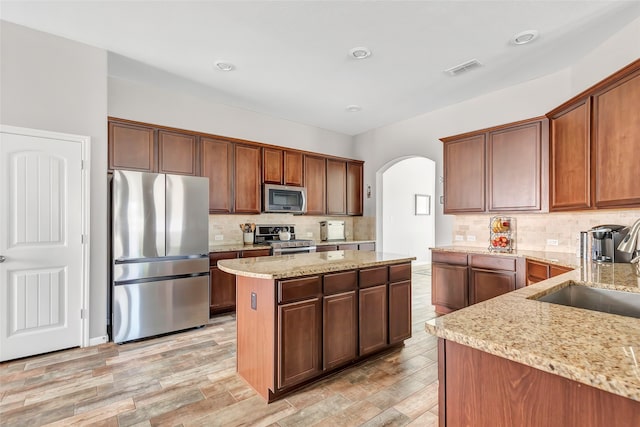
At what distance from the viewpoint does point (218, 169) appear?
4324 mm

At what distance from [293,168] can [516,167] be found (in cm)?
313

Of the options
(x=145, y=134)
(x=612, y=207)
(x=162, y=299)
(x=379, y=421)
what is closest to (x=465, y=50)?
(x=612, y=207)

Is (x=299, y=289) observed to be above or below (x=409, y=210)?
below

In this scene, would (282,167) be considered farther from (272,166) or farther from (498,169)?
(498,169)

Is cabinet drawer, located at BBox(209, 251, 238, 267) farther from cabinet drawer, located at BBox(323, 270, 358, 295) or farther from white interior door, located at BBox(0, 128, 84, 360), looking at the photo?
cabinet drawer, located at BBox(323, 270, 358, 295)

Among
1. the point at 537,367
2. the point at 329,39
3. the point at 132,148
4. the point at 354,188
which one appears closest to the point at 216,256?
the point at 132,148

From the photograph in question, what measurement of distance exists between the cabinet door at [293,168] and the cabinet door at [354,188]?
45.2 inches

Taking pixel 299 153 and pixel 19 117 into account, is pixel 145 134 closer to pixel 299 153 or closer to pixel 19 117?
pixel 19 117

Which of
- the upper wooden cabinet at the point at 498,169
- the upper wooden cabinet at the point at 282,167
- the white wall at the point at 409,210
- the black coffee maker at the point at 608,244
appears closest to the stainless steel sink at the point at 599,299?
the black coffee maker at the point at 608,244

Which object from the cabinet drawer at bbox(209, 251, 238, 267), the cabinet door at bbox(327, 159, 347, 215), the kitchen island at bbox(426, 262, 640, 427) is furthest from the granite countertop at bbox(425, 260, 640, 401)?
the cabinet door at bbox(327, 159, 347, 215)

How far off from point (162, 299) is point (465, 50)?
4.04m

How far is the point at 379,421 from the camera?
192cm

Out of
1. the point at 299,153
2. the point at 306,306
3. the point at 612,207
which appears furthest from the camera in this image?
the point at 299,153

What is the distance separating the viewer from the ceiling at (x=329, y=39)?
2.51 m
